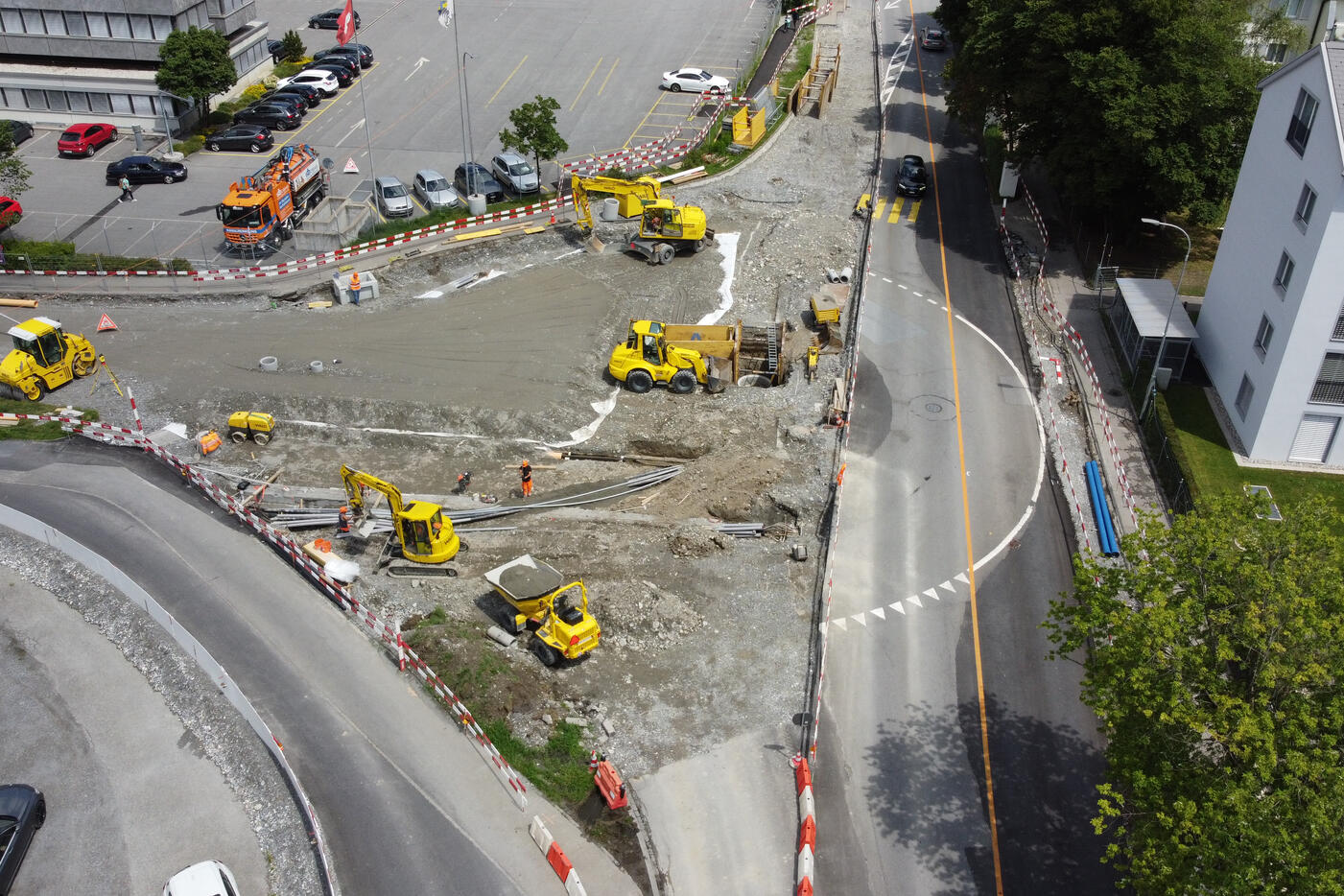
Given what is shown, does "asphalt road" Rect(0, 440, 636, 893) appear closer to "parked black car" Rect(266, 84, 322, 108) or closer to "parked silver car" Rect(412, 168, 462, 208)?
"parked silver car" Rect(412, 168, 462, 208)

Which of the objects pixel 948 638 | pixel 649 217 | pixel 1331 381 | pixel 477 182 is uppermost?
pixel 1331 381

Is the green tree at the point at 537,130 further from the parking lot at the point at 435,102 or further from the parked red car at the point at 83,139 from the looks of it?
the parked red car at the point at 83,139

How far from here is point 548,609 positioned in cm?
3186

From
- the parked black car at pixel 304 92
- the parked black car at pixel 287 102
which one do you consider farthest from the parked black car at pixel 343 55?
the parked black car at pixel 287 102

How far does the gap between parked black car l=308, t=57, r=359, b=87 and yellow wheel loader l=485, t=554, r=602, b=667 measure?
5253 cm

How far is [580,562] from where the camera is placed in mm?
35406

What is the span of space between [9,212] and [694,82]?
40.7m

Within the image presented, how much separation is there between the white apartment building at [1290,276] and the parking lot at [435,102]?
114 ft

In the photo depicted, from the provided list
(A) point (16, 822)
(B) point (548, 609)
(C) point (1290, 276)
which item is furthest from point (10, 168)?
(C) point (1290, 276)

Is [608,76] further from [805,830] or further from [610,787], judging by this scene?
[805,830]

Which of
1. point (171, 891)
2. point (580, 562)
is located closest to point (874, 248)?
point (580, 562)

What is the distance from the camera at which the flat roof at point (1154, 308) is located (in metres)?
45.9

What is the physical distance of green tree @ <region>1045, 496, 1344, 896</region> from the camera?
65.9 feet

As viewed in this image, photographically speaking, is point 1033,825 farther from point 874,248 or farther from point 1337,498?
point 874,248
